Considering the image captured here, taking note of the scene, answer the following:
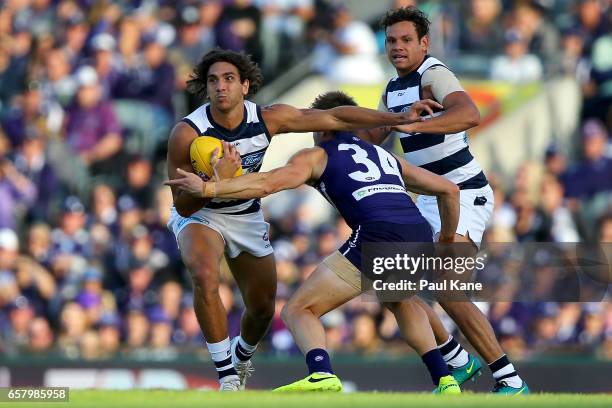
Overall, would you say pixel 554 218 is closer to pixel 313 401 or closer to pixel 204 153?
pixel 204 153

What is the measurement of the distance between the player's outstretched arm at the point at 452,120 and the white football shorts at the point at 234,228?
5.07 ft

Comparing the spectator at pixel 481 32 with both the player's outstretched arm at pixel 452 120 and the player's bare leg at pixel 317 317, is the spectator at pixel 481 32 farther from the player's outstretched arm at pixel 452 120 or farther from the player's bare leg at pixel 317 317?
the player's bare leg at pixel 317 317

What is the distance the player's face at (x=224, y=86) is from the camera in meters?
10.9

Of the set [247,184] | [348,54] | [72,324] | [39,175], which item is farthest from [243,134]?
[348,54]

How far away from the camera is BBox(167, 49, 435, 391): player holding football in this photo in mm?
10836

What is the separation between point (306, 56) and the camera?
64.5 ft

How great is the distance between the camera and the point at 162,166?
742 inches

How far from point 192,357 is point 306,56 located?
19.2ft

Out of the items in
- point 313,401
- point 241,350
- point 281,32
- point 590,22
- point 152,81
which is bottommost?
point 313,401

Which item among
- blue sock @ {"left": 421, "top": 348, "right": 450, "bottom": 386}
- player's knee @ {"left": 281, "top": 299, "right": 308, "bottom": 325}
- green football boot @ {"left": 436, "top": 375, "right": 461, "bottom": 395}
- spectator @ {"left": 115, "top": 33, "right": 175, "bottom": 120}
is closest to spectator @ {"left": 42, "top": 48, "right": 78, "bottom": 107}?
spectator @ {"left": 115, "top": 33, "right": 175, "bottom": 120}

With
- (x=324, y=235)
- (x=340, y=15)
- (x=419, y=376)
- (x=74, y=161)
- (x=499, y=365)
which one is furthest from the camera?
(x=340, y=15)

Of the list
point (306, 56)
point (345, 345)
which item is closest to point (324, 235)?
point (345, 345)

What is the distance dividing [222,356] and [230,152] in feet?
5.77

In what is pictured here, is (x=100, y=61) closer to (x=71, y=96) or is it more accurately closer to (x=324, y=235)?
(x=71, y=96)
